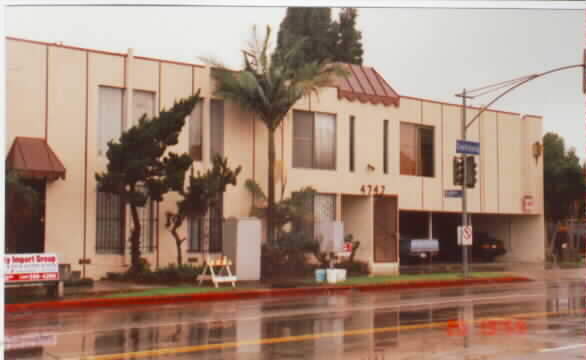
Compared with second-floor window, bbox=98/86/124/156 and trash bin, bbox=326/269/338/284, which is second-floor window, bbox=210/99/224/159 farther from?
trash bin, bbox=326/269/338/284

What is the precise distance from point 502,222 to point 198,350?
1242 inches

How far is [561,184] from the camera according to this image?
4059cm

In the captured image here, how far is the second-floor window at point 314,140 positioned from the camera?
28328mm

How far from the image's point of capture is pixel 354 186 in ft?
97.6

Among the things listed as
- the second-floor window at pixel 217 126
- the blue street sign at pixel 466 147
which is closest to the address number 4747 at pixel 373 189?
the blue street sign at pixel 466 147

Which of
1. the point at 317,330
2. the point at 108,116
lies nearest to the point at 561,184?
the point at 108,116

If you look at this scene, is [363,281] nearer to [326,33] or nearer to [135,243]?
[135,243]

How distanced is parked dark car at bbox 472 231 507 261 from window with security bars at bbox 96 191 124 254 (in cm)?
2020

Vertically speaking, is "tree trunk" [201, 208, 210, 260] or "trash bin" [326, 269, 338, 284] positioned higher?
"tree trunk" [201, 208, 210, 260]

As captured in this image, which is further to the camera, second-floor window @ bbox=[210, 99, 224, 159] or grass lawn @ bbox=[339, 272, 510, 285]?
second-floor window @ bbox=[210, 99, 224, 159]

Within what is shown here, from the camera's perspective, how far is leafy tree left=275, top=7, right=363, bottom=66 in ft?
173

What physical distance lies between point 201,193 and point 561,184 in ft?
78.4

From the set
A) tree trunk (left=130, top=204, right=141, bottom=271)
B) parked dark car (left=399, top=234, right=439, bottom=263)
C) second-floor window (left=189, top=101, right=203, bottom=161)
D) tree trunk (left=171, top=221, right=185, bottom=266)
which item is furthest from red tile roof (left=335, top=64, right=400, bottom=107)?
tree trunk (left=130, top=204, right=141, bottom=271)

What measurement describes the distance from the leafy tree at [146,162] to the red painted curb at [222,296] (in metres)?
4.03
